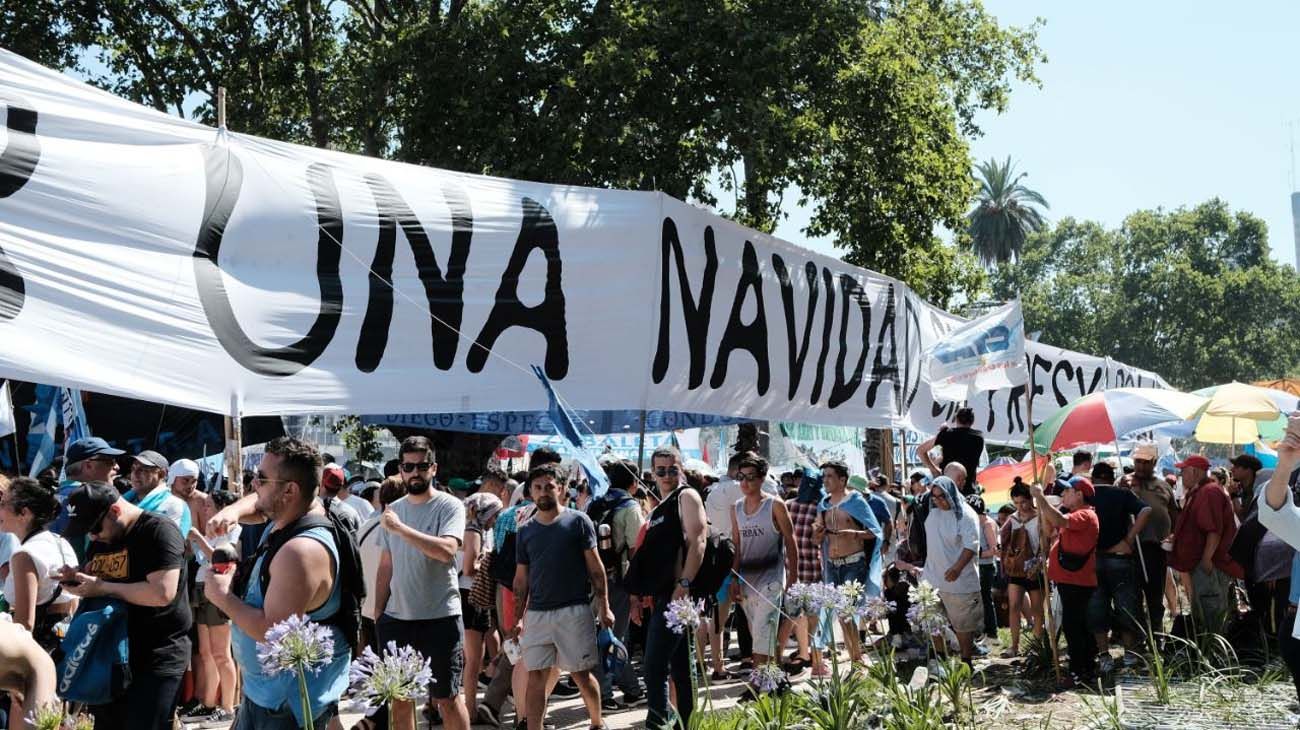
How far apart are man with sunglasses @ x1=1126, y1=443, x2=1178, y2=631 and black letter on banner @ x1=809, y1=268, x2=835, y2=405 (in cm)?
287

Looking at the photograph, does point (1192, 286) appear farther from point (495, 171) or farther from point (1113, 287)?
point (495, 171)

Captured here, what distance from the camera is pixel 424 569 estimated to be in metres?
7.18

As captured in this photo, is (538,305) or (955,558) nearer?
(538,305)

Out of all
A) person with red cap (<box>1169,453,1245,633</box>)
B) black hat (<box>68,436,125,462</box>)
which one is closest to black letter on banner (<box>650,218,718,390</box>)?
black hat (<box>68,436,125,462</box>)

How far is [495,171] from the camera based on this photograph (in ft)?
57.8

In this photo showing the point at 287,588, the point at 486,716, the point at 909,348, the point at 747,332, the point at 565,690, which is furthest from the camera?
the point at 909,348

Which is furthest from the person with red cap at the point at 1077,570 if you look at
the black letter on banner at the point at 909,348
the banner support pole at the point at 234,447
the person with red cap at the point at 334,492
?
the banner support pole at the point at 234,447

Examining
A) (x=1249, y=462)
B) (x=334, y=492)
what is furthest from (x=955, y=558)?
(x=334, y=492)

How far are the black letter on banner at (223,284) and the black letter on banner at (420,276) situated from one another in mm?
258

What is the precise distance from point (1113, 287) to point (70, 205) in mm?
77579

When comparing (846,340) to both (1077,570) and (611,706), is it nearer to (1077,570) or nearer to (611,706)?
(1077,570)

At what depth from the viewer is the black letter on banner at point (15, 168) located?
5.82 metres

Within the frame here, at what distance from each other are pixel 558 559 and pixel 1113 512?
5059mm

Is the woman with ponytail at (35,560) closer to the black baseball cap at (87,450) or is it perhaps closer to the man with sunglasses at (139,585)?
the man with sunglasses at (139,585)
